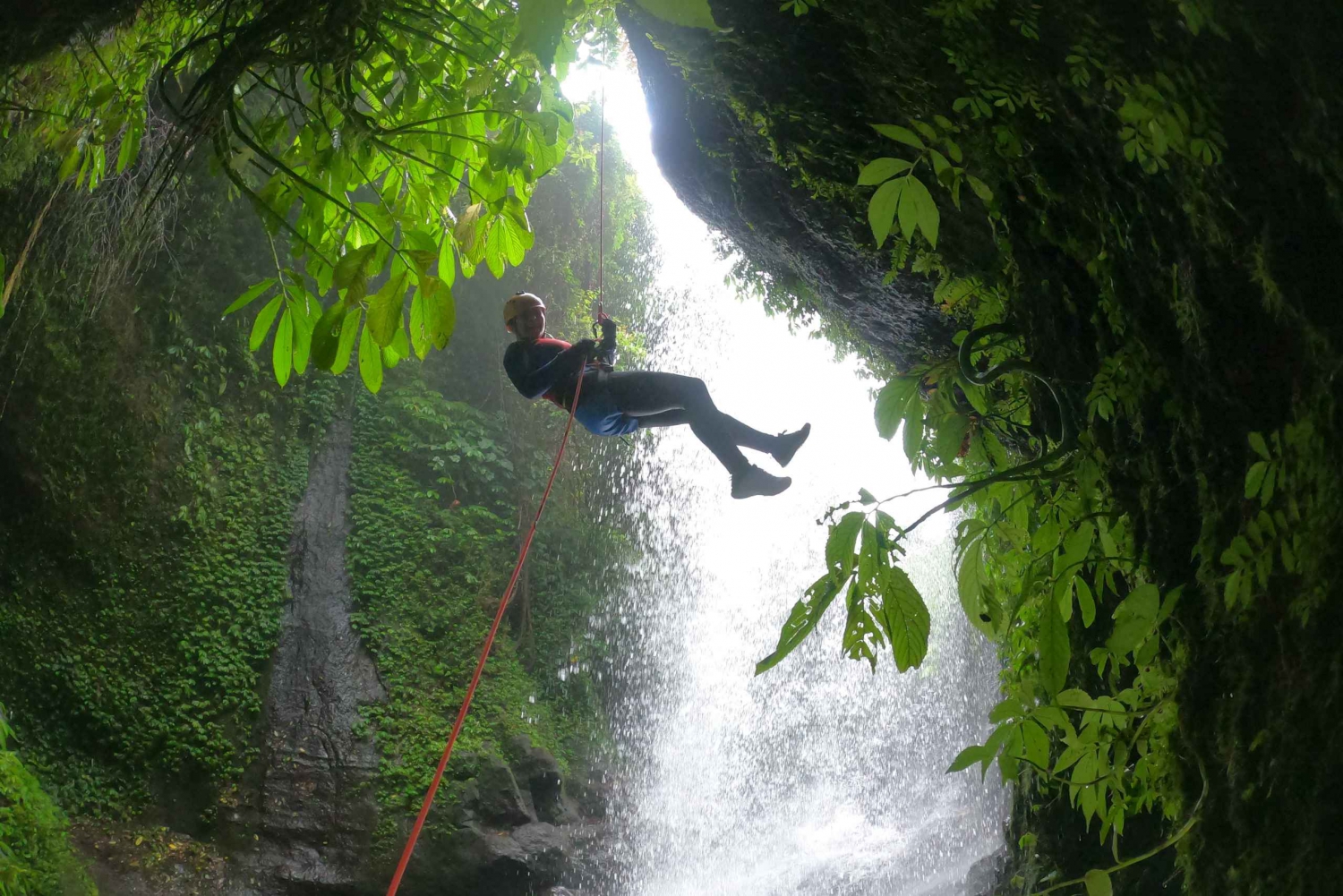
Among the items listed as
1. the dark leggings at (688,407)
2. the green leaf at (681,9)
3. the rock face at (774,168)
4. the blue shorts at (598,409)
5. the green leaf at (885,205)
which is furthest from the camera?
the blue shorts at (598,409)

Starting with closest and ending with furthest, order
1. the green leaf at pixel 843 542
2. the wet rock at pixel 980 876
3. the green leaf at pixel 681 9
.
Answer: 1. the green leaf at pixel 681 9
2. the green leaf at pixel 843 542
3. the wet rock at pixel 980 876

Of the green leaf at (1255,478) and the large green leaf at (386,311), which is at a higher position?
the large green leaf at (386,311)

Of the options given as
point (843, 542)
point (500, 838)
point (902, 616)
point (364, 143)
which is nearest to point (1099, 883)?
point (902, 616)

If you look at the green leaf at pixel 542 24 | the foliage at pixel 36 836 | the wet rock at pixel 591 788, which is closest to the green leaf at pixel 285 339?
the green leaf at pixel 542 24

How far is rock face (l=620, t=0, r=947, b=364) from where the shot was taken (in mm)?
2480

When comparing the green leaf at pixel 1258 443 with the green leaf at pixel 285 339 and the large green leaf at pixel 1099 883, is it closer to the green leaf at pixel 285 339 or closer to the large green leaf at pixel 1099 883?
the large green leaf at pixel 1099 883

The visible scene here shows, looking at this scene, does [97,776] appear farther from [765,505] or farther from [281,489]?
[765,505]

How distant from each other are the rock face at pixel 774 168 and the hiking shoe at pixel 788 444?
1.75 ft

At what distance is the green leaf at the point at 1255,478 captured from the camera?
105 centimetres

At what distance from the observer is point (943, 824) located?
11.2 m

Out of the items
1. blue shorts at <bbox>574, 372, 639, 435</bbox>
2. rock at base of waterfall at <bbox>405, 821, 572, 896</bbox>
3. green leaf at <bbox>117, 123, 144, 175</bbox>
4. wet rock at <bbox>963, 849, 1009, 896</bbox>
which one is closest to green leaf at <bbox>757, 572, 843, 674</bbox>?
green leaf at <bbox>117, 123, 144, 175</bbox>

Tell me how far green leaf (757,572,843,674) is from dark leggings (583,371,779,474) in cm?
247

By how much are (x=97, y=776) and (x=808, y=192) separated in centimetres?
761

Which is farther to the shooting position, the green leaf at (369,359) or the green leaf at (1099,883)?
the green leaf at (369,359)
